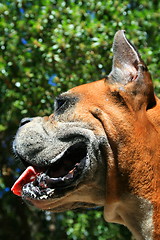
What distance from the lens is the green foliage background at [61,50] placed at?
261 inches

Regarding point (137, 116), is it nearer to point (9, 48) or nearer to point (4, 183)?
point (9, 48)

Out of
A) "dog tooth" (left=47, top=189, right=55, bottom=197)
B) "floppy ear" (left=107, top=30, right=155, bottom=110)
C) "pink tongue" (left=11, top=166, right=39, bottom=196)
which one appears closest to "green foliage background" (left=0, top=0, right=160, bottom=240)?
"floppy ear" (left=107, top=30, right=155, bottom=110)

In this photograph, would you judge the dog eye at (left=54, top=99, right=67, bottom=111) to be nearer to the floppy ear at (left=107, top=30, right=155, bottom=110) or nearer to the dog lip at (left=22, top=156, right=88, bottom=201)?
the floppy ear at (left=107, top=30, right=155, bottom=110)

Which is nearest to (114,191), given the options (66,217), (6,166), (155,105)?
(155,105)

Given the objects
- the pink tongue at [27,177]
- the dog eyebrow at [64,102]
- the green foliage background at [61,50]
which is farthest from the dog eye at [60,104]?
the green foliage background at [61,50]

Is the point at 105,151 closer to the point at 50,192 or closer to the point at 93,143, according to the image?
the point at 93,143

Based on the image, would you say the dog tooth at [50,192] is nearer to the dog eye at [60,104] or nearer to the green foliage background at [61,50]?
the dog eye at [60,104]

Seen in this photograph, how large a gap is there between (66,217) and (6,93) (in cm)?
263

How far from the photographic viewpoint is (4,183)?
818 cm

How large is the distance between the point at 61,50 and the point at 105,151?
3.80 m

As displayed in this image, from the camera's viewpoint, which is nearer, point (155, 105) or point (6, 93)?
point (155, 105)

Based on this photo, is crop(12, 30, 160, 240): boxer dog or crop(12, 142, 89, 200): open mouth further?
crop(12, 142, 89, 200): open mouth

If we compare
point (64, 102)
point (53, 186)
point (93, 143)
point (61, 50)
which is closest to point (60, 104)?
point (64, 102)

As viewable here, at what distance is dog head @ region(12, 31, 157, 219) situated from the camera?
3.07 metres
